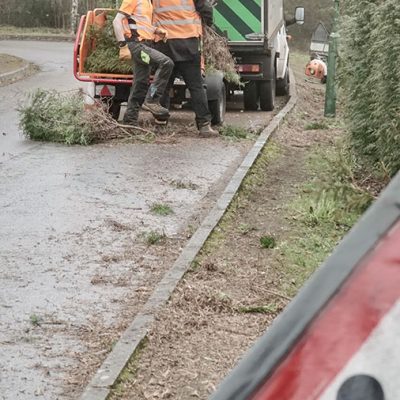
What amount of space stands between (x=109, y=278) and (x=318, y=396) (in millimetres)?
5034

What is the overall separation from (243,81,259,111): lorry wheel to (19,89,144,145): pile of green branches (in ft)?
13.6

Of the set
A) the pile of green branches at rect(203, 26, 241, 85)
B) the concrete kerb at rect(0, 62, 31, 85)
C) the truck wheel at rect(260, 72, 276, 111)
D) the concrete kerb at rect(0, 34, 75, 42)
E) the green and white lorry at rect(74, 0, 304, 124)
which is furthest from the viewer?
the concrete kerb at rect(0, 34, 75, 42)

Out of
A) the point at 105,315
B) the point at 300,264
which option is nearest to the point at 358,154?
the point at 300,264

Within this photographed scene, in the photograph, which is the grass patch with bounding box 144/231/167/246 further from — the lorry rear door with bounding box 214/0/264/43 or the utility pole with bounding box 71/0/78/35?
the utility pole with bounding box 71/0/78/35

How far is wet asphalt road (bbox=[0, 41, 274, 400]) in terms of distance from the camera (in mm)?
5012

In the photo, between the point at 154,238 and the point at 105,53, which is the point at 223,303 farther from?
the point at 105,53

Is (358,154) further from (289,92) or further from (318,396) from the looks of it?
(289,92)

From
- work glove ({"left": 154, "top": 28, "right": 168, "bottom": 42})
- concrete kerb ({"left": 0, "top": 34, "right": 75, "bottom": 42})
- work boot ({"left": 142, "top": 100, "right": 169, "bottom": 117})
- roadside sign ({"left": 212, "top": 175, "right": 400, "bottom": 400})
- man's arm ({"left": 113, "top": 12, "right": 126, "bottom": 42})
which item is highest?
roadside sign ({"left": 212, "top": 175, "right": 400, "bottom": 400})

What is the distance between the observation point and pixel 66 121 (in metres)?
12.0

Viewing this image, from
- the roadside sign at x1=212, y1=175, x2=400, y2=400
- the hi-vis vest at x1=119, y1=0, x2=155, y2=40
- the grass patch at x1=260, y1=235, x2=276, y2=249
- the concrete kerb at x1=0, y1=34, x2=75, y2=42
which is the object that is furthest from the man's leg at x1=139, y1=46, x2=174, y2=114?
the concrete kerb at x1=0, y1=34, x2=75, y2=42

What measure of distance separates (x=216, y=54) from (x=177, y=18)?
109 cm

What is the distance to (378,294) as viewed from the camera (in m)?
1.21

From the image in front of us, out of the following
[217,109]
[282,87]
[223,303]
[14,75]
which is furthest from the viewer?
[14,75]

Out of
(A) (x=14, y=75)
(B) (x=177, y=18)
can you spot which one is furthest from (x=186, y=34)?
(A) (x=14, y=75)
